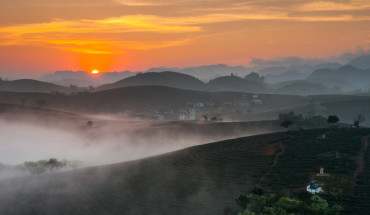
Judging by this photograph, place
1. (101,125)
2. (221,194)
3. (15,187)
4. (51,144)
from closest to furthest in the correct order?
(221,194), (15,187), (51,144), (101,125)

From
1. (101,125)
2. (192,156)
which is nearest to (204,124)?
(101,125)

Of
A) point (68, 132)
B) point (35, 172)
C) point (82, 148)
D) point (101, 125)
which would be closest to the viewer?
point (35, 172)

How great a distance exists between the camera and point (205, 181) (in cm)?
6412

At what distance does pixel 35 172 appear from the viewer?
310 feet

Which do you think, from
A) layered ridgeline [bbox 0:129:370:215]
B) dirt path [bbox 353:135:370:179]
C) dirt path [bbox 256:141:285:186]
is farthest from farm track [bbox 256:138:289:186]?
dirt path [bbox 353:135:370:179]

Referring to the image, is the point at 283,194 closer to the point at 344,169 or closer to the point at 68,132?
the point at 344,169

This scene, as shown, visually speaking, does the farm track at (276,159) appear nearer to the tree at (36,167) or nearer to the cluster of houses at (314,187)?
the cluster of houses at (314,187)

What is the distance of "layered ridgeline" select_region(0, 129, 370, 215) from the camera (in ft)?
178

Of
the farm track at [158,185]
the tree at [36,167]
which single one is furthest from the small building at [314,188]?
the tree at [36,167]

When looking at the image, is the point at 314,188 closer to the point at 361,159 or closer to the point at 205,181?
the point at 361,159

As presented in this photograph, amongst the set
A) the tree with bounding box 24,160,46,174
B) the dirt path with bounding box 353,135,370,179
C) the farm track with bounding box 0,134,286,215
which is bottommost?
the tree with bounding box 24,160,46,174

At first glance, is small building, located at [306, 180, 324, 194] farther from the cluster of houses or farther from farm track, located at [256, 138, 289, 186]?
farm track, located at [256, 138, 289, 186]

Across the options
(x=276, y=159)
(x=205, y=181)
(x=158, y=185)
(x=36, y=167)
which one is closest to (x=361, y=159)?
(x=276, y=159)

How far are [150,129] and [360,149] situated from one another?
345 ft
